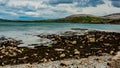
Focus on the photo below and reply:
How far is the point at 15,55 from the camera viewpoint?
28922mm

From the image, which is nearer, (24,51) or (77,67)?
(77,67)

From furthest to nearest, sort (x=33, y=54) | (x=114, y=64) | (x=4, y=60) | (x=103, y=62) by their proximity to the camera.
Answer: (x=33, y=54) → (x=4, y=60) → (x=103, y=62) → (x=114, y=64)

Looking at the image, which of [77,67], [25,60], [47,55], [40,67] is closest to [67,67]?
[77,67]

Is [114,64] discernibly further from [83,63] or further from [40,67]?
[40,67]

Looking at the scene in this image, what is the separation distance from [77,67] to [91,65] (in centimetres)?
105

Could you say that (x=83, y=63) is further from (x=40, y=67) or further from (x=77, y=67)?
(x=40, y=67)

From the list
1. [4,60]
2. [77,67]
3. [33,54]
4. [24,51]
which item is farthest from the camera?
Answer: [24,51]

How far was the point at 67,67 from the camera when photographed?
19438 millimetres

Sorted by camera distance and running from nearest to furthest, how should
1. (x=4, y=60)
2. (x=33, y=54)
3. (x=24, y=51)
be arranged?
(x=4, y=60) < (x=33, y=54) < (x=24, y=51)

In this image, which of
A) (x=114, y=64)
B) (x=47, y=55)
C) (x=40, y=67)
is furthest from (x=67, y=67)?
(x=47, y=55)

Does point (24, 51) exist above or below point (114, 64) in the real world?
below

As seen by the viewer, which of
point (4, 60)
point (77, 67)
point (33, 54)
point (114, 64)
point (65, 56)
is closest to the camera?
point (114, 64)

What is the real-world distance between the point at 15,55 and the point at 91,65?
11.9m

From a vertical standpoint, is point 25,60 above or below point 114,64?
below
